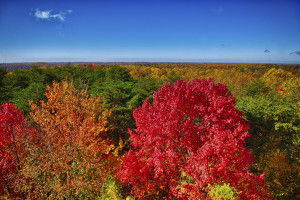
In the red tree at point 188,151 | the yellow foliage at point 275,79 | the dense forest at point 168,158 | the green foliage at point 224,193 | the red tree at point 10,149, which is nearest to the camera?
the green foliage at point 224,193

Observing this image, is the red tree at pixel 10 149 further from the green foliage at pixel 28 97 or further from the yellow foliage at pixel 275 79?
the yellow foliage at pixel 275 79

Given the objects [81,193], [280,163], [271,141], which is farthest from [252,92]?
[81,193]

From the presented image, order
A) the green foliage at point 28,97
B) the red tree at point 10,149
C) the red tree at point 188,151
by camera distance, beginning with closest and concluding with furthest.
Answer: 1. the red tree at point 188,151
2. the red tree at point 10,149
3. the green foliage at point 28,97

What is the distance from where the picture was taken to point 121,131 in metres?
28.2

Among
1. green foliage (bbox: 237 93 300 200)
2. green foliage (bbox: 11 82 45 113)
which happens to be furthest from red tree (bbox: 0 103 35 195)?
green foliage (bbox: 237 93 300 200)

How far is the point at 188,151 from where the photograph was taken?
15430 mm

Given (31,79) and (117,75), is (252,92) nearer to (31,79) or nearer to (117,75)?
(117,75)

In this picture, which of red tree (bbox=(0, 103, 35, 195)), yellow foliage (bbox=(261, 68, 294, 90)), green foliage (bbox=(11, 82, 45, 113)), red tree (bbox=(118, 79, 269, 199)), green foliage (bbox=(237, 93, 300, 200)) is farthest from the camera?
yellow foliage (bbox=(261, 68, 294, 90))

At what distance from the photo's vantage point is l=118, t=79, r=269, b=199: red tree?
37.8 ft

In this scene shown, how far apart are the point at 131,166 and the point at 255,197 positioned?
7672 mm

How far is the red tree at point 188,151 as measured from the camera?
1153 cm

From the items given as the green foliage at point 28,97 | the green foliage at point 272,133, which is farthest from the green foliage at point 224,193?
the green foliage at point 28,97

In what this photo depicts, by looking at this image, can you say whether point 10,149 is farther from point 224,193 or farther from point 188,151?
point 224,193

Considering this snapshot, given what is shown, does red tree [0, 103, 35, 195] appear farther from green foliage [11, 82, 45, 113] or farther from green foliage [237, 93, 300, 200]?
green foliage [237, 93, 300, 200]
